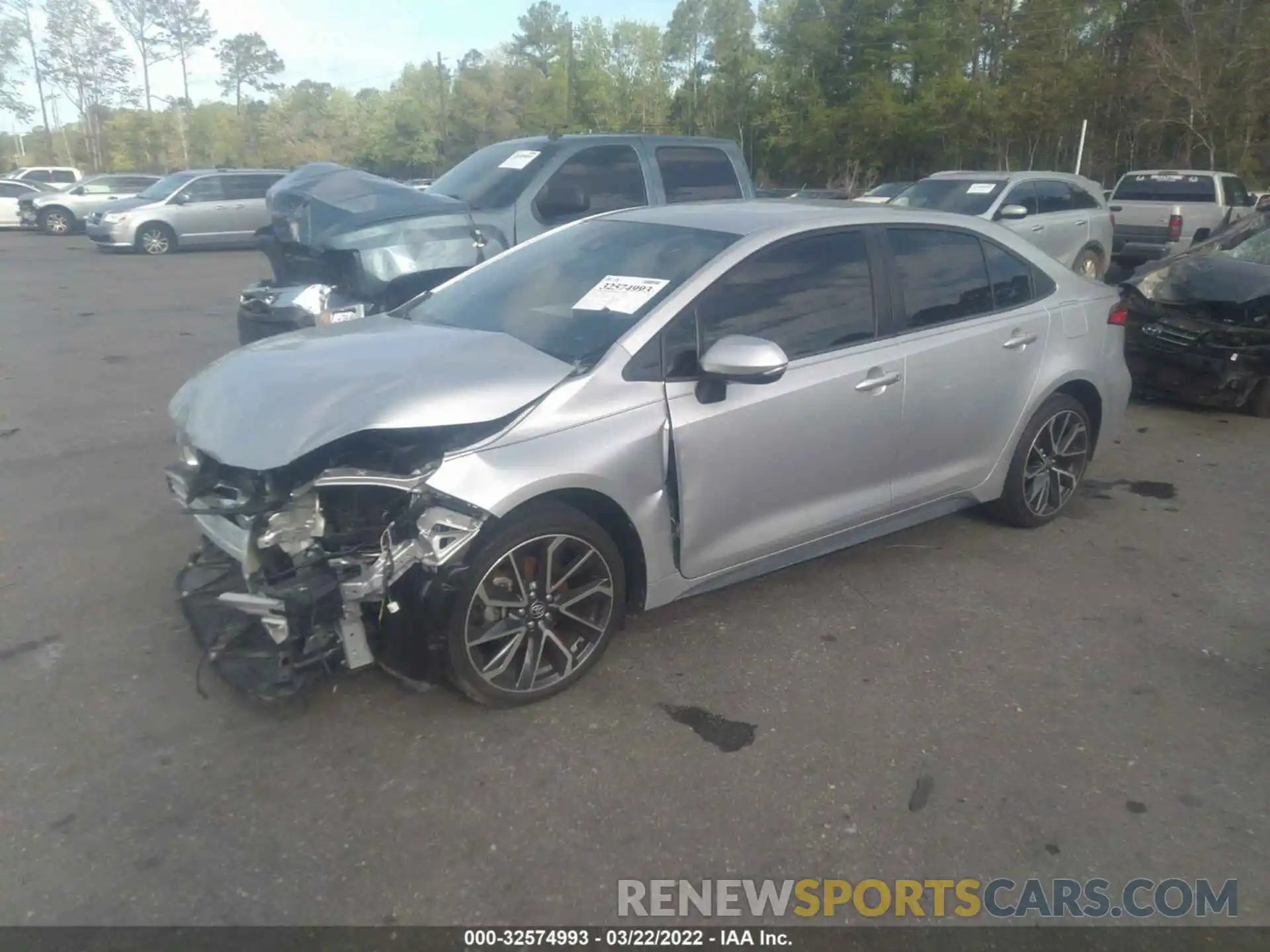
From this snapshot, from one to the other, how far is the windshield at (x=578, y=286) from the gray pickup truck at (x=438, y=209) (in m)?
1.82

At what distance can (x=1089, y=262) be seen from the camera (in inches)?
542

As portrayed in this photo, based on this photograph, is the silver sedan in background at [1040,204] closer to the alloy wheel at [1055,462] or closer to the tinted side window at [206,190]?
the alloy wheel at [1055,462]

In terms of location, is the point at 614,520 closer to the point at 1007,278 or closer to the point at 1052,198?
the point at 1007,278

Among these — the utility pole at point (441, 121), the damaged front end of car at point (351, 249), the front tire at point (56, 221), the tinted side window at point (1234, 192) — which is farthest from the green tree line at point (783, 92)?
the damaged front end of car at point (351, 249)

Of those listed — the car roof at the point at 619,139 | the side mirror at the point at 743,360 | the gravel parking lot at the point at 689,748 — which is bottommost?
the gravel parking lot at the point at 689,748

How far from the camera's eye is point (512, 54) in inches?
2657

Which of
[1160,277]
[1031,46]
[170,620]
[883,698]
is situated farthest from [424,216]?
[1031,46]

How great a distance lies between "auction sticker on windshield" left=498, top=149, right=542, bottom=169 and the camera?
320 inches

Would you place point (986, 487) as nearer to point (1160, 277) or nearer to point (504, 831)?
point (504, 831)

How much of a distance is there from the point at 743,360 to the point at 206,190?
21.3 meters

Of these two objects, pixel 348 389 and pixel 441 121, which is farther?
pixel 441 121

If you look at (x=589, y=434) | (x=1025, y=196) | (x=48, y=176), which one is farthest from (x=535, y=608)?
(x=48, y=176)

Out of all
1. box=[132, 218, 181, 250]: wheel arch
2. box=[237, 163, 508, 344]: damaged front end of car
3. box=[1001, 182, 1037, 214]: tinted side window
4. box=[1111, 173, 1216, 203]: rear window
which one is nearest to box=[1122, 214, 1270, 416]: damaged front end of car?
box=[1001, 182, 1037, 214]: tinted side window

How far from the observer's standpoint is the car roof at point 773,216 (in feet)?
14.2
